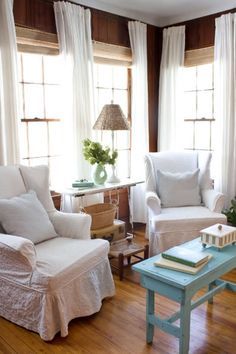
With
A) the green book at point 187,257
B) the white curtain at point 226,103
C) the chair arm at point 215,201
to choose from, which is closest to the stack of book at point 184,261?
the green book at point 187,257

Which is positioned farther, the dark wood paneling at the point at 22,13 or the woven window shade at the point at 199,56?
the woven window shade at the point at 199,56

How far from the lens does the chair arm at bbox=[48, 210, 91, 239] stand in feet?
9.34

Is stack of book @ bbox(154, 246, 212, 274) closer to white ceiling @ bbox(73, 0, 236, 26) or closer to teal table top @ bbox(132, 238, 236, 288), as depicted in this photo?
teal table top @ bbox(132, 238, 236, 288)

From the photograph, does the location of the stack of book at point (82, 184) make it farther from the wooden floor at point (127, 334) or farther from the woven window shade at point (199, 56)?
the woven window shade at point (199, 56)

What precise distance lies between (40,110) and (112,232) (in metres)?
1.42

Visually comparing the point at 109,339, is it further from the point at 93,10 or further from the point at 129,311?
the point at 93,10

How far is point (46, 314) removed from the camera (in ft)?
7.44

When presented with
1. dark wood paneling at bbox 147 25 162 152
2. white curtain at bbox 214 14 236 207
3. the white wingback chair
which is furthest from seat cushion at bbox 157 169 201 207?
dark wood paneling at bbox 147 25 162 152

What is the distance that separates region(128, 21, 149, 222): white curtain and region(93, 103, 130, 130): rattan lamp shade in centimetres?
81

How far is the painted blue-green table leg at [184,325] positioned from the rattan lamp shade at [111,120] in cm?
201

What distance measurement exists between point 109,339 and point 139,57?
10.5 feet

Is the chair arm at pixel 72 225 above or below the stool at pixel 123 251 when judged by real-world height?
above

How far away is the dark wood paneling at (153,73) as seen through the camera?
182 inches

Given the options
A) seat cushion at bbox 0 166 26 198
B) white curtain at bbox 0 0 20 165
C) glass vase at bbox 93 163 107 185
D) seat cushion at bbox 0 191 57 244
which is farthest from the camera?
glass vase at bbox 93 163 107 185
